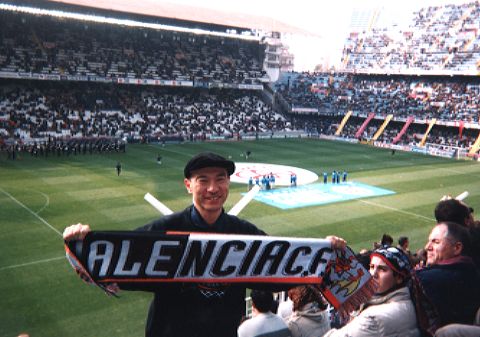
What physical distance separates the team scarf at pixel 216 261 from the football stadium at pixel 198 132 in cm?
147

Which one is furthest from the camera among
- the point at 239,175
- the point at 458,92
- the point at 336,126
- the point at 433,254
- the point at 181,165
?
the point at 336,126

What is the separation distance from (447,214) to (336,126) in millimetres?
56657

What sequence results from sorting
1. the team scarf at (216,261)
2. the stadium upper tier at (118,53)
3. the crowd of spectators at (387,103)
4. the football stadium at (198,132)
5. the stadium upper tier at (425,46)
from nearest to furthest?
the team scarf at (216,261) → the football stadium at (198,132) → the stadium upper tier at (118,53) → the crowd of spectators at (387,103) → the stadium upper tier at (425,46)

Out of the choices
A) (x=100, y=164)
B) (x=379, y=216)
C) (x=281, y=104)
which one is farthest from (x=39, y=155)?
(x=281, y=104)

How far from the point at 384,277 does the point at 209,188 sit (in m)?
1.66

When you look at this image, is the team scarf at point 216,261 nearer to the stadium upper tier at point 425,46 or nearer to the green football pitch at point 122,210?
the green football pitch at point 122,210

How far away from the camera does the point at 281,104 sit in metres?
66.1

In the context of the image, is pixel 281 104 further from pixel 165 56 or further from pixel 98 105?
pixel 98 105

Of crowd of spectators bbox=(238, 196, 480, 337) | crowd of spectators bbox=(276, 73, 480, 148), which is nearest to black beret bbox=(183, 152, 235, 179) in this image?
crowd of spectators bbox=(238, 196, 480, 337)

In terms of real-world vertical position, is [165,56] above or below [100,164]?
above

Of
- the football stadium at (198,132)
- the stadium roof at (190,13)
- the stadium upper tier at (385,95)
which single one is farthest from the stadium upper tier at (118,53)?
the stadium upper tier at (385,95)

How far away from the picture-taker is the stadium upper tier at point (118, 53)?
46438 mm

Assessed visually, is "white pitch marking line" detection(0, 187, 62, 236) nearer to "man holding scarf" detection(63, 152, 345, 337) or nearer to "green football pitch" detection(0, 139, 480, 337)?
"green football pitch" detection(0, 139, 480, 337)

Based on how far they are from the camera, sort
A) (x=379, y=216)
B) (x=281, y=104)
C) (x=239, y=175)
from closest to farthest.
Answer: (x=379, y=216)
(x=239, y=175)
(x=281, y=104)
